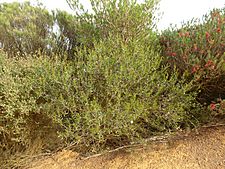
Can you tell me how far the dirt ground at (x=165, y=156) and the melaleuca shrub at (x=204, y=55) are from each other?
556 millimetres

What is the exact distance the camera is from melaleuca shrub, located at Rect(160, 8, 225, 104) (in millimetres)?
3383

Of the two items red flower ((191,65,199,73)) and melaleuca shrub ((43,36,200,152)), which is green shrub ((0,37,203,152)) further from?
red flower ((191,65,199,73))

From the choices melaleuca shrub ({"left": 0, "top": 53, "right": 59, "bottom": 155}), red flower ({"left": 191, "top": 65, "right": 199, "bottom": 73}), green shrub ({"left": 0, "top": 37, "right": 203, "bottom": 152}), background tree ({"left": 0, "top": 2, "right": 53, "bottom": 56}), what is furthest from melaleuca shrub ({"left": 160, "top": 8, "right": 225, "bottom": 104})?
background tree ({"left": 0, "top": 2, "right": 53, "bottom": 56})

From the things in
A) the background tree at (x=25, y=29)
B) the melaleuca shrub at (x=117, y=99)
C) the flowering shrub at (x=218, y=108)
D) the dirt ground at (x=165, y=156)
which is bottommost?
the dirt ground at (x=165, y=156)

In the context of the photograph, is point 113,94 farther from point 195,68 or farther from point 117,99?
point 195,68

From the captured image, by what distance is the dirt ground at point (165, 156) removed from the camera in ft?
10.7

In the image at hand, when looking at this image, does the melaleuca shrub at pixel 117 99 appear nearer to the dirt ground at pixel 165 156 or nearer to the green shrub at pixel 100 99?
the green shrub at pixel 100 99

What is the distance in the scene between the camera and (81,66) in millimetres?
3588

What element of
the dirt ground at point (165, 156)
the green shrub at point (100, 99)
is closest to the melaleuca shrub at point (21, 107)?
the green shrub at point (100, 99)

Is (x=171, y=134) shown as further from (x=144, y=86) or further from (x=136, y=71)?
(x=136, y=71)

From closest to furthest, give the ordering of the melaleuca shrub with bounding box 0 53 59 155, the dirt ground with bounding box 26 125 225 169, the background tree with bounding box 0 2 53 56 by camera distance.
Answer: the dirt ground with bounding box 26 125 225 169 → the melaleuca shrub with bounding box 0 53 59 155 → the background tree with bounding box 0 2 53 56

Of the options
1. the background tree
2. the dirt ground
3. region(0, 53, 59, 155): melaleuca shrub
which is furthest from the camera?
the background tree

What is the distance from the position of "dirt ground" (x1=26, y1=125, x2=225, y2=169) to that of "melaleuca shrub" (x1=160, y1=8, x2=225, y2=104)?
21.9 inches

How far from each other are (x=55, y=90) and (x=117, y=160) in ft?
3.87
